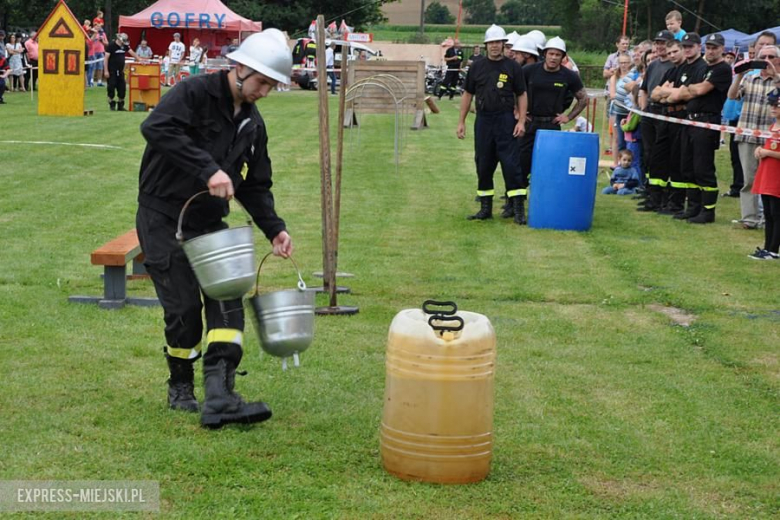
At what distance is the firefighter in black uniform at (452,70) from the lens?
4125cm

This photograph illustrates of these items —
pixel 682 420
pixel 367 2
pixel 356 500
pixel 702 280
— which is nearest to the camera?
pixel 356 500

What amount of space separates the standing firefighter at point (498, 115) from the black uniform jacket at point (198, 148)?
749 cm

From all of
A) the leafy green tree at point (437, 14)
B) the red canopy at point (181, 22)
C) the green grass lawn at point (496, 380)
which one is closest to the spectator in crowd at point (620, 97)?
the green grass lawn at point (496, 380)

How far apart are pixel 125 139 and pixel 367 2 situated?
39494 millimetres

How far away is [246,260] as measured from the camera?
534 cm

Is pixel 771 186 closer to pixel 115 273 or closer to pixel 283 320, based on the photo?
pixel 115 273

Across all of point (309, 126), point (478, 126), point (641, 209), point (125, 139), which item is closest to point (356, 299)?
point (478, 126)

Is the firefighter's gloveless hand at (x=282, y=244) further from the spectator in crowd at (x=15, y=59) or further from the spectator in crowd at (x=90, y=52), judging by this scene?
the spectator in crowd at (x=90, y=52)

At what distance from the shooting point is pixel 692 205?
14.1 metres

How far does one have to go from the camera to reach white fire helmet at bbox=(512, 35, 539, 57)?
14.6m

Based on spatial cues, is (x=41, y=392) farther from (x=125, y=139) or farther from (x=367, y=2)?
(x=367, y=2)

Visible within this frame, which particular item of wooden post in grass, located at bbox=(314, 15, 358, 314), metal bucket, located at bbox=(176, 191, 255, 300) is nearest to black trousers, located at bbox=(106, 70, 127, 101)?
wooden post in grass, located at bbox=(314, 15, 358, 314)

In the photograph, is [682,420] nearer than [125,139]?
Yes

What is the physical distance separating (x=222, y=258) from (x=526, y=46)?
10.1 meters
